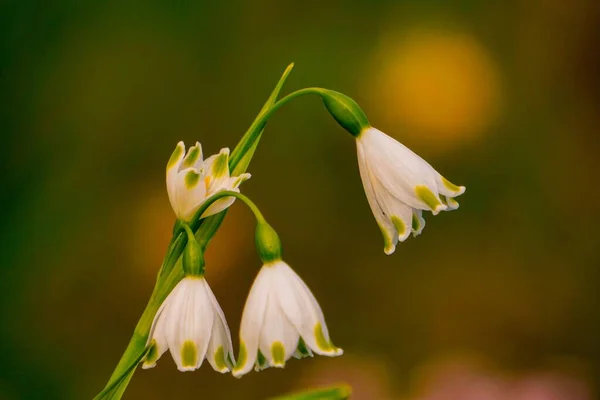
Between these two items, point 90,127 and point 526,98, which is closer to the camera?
point 90,127

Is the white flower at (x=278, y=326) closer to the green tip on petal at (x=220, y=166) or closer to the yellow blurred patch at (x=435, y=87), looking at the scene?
the green tip on petal at (x=220, y=166)

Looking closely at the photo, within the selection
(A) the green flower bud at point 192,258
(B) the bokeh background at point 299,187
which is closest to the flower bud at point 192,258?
(A) the green flower bud at point 192,258

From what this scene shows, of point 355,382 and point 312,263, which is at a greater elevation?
point 312,263

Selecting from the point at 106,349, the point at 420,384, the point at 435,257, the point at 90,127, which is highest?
the point at 90,127

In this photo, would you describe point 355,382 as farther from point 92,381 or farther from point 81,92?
point 81,92

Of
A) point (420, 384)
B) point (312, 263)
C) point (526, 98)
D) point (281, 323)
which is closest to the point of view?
point (281, 323)

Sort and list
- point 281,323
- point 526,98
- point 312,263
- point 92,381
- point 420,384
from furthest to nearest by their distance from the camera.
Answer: point 526,98, point 312,263, point 92,381, point 420,384, point 281,323

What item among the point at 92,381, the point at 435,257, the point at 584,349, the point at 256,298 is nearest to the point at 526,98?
the point at 435,257
